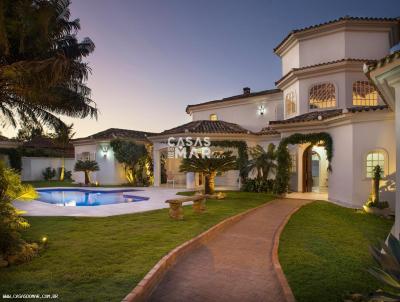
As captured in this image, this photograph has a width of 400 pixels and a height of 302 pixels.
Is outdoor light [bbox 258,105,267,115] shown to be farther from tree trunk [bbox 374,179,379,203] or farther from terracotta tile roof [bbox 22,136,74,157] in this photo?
terracotta tile roof [bbox 22,136,74,157]

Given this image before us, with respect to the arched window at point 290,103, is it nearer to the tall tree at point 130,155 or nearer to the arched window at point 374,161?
the arched window at point 374,161

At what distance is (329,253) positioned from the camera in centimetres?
713

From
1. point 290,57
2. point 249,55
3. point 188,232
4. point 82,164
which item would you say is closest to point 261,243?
point 188,232

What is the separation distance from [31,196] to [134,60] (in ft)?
70.4

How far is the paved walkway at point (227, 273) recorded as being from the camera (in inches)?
195

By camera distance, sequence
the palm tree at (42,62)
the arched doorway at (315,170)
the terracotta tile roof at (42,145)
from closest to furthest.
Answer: the palm tree at (42,62) → the arched doorway at (315,170) → the terracotta tile roof at (42,145)

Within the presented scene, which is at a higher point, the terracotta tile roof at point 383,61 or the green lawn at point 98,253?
the terracotta tile roof at point 383,61

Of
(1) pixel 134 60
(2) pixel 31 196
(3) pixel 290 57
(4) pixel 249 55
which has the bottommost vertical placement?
(2) pixel 31 196

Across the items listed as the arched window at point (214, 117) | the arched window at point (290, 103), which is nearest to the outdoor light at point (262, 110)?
the arched window at point (290, 103)

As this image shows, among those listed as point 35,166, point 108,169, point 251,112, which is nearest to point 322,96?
point 251,112

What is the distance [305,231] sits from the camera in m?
9.53

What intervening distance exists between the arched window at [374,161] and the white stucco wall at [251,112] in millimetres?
11332

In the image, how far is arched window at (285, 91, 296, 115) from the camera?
2054cm

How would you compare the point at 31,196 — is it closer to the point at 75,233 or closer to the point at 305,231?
the point at 75,233
